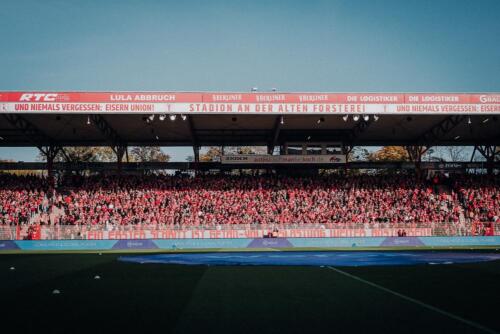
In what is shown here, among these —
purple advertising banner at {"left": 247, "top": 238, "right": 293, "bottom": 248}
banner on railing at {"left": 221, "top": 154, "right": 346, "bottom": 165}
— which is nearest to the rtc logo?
banner on railing at {"left": 221, "top": 154, "right": 346, "bottom": 165}

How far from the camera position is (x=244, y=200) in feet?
117

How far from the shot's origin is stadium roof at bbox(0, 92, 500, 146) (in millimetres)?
32438

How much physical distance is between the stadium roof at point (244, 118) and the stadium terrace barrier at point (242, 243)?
9043 mm

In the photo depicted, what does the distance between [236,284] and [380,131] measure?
3030 cm

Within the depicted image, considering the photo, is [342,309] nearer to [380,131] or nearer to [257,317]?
[257,317]

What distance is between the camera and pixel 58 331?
7129 mm

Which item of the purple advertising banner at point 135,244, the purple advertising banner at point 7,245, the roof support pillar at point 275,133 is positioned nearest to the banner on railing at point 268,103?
the roof support pillar at point 275,133

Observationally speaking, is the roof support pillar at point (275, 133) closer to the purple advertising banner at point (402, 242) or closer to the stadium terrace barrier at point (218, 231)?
the stadium terrace barrier at point (218, 231)

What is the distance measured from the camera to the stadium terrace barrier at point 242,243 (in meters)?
30.2

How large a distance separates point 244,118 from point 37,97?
1498cm

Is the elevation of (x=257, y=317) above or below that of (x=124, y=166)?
below

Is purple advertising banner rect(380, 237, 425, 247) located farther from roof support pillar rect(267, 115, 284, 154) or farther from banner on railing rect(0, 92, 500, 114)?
roof support pillar rect(267, 115, 284, 154)

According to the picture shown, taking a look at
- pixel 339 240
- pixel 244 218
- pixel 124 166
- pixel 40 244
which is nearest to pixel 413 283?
pixel 339 240

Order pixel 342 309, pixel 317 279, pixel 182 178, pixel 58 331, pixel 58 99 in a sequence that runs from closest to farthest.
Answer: pixel 58 331 → pixel 342 309 → pixel 317 279 → pixel 58 99 → pixel 182 178
